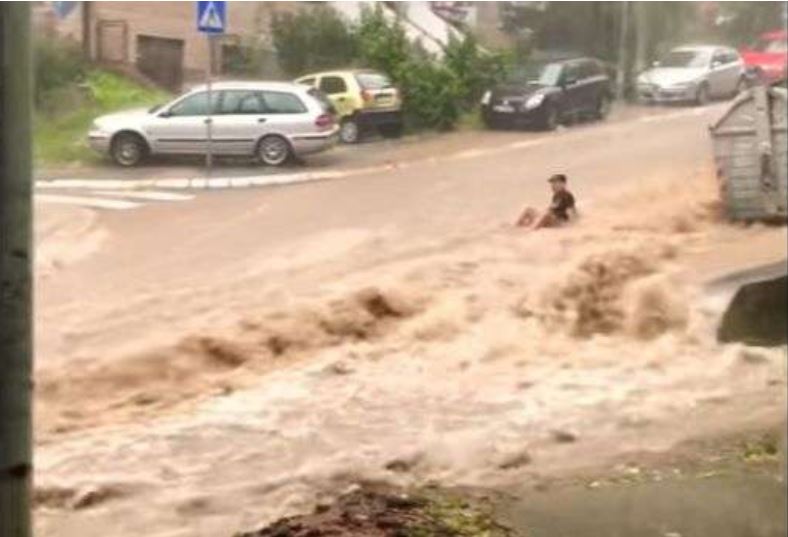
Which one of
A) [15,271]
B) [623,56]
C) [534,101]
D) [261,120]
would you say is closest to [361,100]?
[261,120]

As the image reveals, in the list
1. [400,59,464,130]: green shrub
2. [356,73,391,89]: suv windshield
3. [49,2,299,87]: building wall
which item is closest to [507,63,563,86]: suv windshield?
[400,59,464,130]: green shrub

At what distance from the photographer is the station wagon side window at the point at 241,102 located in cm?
805

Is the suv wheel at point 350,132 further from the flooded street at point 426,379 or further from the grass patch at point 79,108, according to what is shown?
the grass patch at point 79,108

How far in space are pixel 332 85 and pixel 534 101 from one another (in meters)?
1.44

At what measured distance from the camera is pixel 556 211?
30.6 ft

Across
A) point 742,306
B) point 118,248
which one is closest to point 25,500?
point 118,248

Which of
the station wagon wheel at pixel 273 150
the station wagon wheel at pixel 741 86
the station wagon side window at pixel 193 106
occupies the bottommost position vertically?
the station wagon wheel at pixel 273 150

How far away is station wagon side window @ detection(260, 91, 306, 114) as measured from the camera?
819cm

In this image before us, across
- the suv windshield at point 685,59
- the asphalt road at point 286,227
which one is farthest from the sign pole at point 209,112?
the suv windshield at point 685,59

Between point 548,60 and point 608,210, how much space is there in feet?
3.87

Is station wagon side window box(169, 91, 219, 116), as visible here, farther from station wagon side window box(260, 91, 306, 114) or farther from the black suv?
the black suv

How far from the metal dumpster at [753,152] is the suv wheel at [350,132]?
296cm

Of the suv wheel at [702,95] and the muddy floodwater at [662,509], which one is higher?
the suv wheel at [702,95]

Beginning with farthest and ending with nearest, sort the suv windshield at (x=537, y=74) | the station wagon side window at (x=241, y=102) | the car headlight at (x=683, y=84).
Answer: the car headlight at (x=683, y=84) → the suv windshield at (x=537, y=74) → the station wagon side window at (x=241, y=102)
